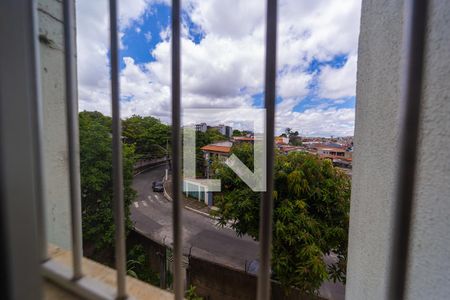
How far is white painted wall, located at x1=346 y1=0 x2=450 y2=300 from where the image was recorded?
1.22 feet

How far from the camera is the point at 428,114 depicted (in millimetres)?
383

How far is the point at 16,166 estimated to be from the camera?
12.1 inches

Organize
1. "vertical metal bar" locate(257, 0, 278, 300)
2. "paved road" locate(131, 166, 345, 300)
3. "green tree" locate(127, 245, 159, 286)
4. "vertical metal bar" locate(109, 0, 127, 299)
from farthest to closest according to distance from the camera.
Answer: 1. "paved road" locate(131, 166, 345, 300)
2. "green tree" locate(127, 245, 159, 286)
3. "vertical metal bar" locate(109, 0, 127, 299)
4. "vertical metal bar" locate(257, 0, 278, 300)

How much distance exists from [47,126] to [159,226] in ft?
32.6

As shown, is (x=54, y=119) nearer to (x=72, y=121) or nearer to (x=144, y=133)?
(x=72, y=121)

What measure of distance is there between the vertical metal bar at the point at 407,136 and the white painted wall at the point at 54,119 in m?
1.23

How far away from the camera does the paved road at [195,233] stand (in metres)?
7.41

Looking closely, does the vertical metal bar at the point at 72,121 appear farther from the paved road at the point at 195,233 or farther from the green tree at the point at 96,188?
the paved road at the point at 195,233

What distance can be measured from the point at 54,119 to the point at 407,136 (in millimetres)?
1257

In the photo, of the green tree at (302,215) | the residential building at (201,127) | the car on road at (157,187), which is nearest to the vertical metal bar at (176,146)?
the green tree at (302,215)

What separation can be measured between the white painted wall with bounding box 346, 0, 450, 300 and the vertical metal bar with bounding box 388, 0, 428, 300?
5cm

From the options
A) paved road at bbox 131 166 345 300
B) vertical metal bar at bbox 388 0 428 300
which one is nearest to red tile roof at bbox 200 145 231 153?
paved road at bbox 131 166 345 300

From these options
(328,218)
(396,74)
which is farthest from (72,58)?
(328,218)

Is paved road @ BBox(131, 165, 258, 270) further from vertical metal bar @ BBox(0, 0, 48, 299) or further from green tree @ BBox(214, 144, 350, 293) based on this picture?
vertical metal bar @ BBox(0, 0, 48, 299)
